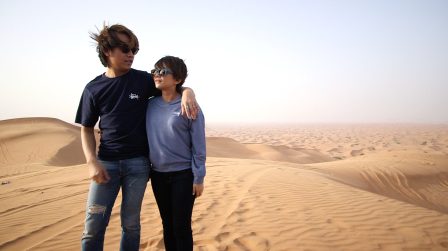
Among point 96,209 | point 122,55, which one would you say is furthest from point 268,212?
point 122,55

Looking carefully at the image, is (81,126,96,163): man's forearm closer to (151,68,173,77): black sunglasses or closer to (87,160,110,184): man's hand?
(87,160,110,184): man's hand

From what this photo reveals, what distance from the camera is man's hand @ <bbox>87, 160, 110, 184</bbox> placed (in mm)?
2371

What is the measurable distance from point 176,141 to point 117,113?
531 mm

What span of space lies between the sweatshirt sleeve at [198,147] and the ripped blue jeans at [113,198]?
0.44 meters

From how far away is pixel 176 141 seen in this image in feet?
8.05

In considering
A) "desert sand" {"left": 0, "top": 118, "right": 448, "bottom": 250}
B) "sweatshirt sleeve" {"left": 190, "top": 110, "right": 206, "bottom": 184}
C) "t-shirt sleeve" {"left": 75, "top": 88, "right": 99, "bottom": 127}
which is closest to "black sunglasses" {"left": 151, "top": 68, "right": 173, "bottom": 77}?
"sweatshirt sleeve" {"left": 190, "top": 110, "right": 206, "bottom": 184}

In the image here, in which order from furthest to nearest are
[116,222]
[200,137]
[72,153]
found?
[72,153], [116,222], [200,137]

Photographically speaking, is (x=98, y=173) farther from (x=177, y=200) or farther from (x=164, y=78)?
(x=164, y=78)

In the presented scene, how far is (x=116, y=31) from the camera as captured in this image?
2.45 meters

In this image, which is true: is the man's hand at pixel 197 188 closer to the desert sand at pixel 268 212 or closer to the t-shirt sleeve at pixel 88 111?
the t-shirt sleeve at pixel 88 111

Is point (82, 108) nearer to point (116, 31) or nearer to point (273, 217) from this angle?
point (116, 31)

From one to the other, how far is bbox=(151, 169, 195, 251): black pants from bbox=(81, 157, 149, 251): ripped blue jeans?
16 cm

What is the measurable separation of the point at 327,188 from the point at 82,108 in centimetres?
632

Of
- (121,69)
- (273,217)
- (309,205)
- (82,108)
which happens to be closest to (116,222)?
(273,217)
